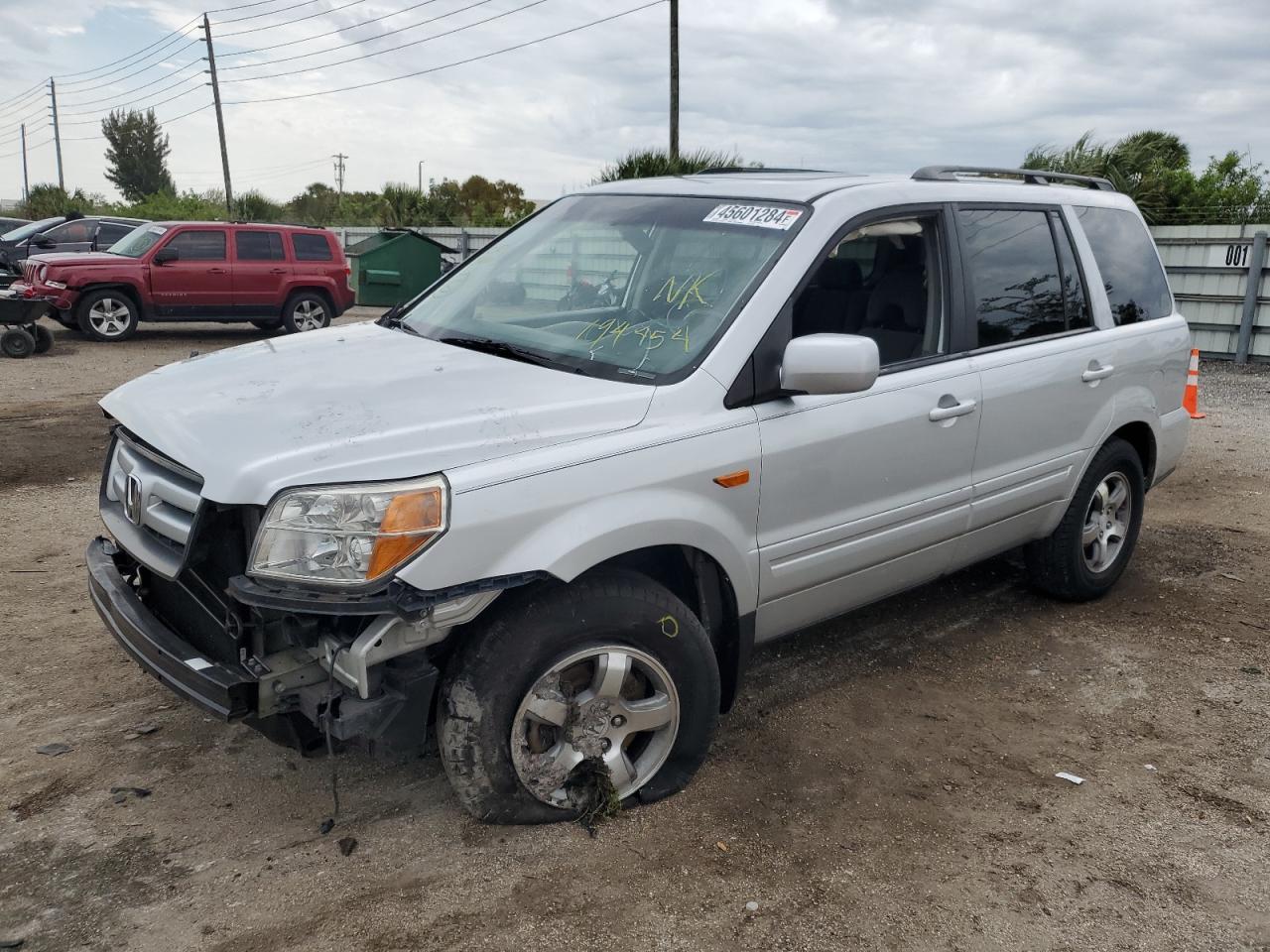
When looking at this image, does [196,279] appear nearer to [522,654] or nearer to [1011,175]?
[1011,175]

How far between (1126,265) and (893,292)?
161 cm

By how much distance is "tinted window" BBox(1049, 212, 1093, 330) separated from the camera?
179 inches

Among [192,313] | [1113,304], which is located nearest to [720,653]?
[1113,304]

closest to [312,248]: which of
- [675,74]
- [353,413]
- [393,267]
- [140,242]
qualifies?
[140,242]

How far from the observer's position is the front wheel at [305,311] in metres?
16.0

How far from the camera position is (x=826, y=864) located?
3016 mm

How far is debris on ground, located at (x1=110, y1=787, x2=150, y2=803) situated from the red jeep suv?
42.5 ft

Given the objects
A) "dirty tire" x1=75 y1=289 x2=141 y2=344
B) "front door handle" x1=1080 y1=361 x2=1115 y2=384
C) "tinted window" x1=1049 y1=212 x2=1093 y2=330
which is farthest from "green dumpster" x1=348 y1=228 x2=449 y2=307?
Answer: "front door handle" x1=1080 y1=361 x2=1115 y2=384

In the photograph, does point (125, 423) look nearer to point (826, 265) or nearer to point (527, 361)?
point (527, 361)

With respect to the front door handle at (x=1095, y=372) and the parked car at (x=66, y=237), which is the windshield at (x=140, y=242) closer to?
the parked car at (x=66, y=237)

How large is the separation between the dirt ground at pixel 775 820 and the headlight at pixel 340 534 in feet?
3.00

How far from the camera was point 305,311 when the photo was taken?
53.5 ft

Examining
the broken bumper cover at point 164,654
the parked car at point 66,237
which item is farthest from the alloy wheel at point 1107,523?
the parked car at point 66,237

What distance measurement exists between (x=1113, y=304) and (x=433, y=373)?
3.21 meters
